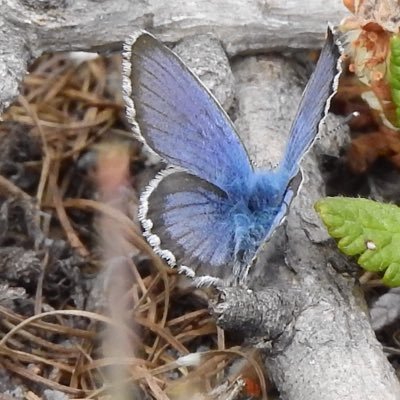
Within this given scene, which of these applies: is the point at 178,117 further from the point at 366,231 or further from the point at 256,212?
the point at 366,231

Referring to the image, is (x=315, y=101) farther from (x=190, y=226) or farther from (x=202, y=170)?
(x=190, y=226)

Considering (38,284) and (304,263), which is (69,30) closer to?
(38,284)

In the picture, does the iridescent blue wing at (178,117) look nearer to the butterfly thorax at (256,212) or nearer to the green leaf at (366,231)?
the butterfly thorax at (256,212)

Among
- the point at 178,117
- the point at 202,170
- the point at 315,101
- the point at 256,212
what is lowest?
the point at 256,212

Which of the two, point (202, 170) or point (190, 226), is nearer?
point (190, 226)

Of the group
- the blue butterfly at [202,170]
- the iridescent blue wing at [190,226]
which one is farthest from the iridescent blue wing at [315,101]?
the iridescent blue wing at [190,226]

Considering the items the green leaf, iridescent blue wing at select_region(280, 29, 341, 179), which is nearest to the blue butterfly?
iridescent blue wing at select_region(280, 29, 341, 179)

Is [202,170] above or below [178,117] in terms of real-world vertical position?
below

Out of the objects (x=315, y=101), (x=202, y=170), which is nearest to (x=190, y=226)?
(x=202, y=170)
